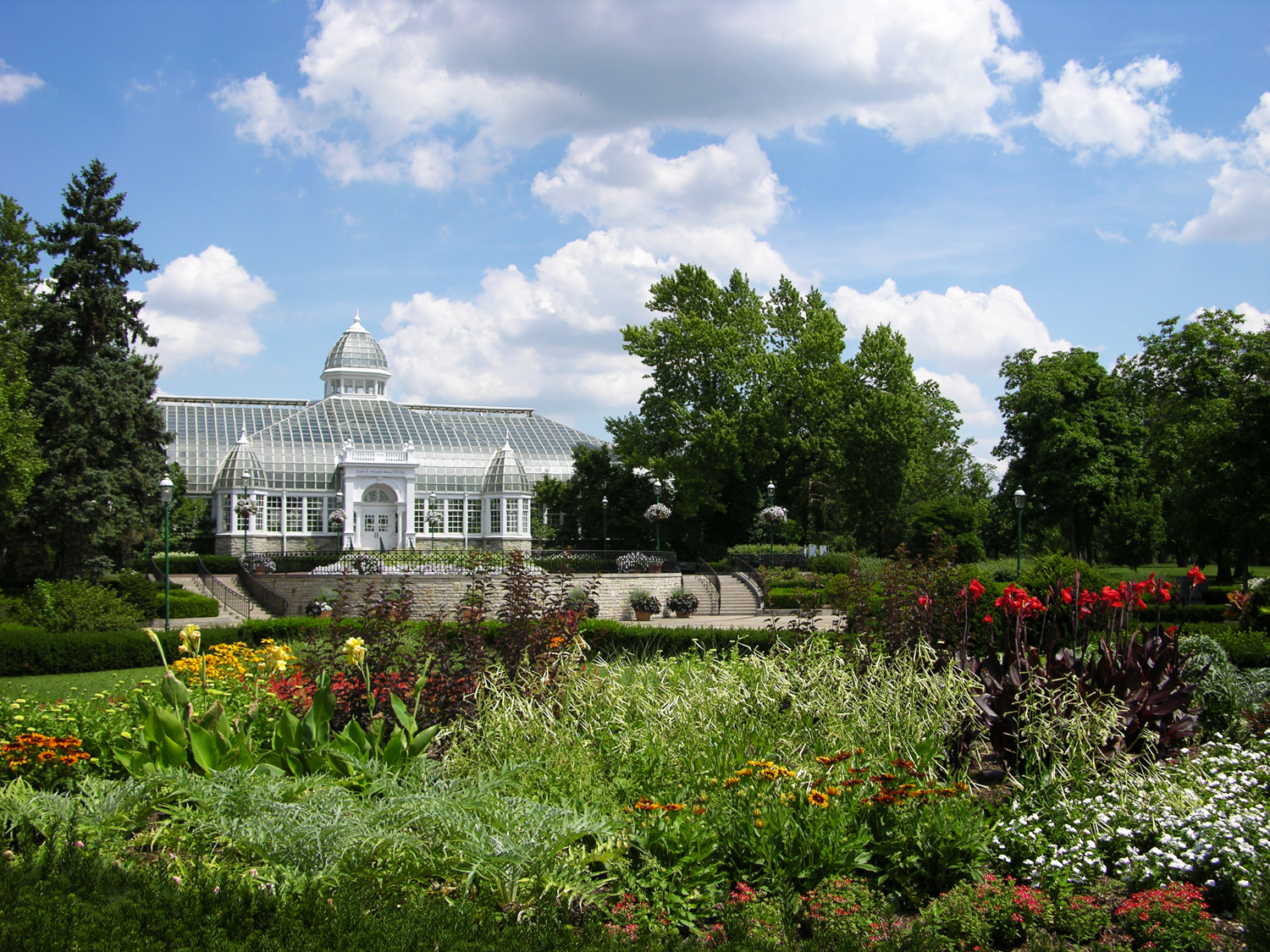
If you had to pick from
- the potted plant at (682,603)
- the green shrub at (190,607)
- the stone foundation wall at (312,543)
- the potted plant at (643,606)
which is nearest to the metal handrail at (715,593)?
the potted plant at (682,603)

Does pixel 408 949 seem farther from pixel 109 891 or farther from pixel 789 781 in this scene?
pixel 789 781

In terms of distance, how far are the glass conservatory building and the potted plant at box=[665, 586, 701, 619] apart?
62.2 feet

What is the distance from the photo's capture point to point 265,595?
90.8 feet

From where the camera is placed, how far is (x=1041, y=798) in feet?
18.5

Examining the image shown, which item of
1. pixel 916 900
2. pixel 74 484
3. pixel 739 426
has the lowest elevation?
pixel 916 900

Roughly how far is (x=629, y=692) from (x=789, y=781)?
2229mm

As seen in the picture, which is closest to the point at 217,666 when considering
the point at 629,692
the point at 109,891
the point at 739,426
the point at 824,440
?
the point at 629,692

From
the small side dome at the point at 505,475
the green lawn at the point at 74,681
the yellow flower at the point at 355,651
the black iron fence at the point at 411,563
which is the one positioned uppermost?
the small side dome at the point at 505,475

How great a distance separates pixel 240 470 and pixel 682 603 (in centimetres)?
2564

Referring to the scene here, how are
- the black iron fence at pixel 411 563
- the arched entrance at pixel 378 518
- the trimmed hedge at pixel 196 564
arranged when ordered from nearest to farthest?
the black iron fence at pixel 411 563
the trimmed hedge at pixel 196 564
the arched entrance at pixel 378 518

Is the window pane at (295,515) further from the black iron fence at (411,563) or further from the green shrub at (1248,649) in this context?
the green shrub at (1248,649)

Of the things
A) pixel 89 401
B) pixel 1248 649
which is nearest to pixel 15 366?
pixel 89 401

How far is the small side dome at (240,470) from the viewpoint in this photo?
4231cm

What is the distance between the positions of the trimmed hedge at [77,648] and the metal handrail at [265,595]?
8476 millimetres
